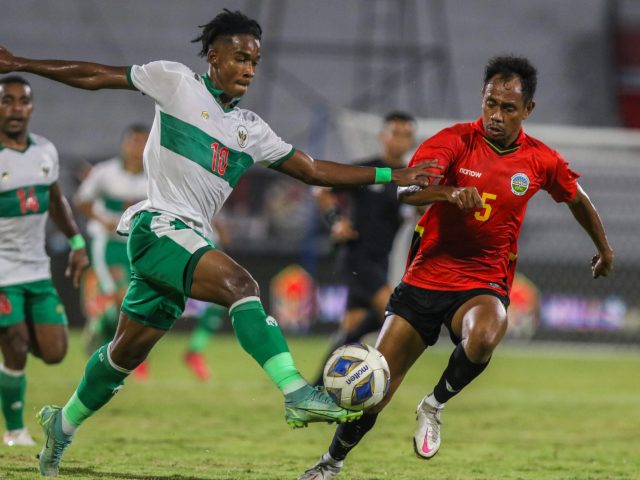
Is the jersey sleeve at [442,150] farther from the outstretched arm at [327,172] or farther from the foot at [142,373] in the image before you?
the foot at [142,373]

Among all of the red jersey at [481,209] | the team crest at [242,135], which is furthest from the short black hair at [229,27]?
the red jersey at [481,209]

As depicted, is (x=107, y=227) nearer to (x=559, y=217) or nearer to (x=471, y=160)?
(x=471, y=160)

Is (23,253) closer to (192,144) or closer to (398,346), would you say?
(192,144)

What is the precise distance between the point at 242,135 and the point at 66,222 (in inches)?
95.5

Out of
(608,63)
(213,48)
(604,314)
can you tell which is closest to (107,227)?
(213,48)

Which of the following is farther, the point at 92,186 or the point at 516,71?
the point at 92,186

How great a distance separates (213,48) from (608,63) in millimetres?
19539

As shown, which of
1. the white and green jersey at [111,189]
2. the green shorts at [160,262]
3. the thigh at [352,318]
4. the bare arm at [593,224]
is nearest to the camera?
the green shorts at [160,262]

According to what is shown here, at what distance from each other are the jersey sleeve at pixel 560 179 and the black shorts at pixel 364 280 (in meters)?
3.74

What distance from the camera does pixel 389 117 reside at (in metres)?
9.32

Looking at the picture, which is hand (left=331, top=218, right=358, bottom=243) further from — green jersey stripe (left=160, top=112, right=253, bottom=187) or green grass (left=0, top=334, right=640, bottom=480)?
green jersey stripe (left=160, top=112, right=253, bottom=187)

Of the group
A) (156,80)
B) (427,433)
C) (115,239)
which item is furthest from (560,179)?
(115,239)

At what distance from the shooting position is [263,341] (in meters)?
4.79

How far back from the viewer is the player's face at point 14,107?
6.93 metres
